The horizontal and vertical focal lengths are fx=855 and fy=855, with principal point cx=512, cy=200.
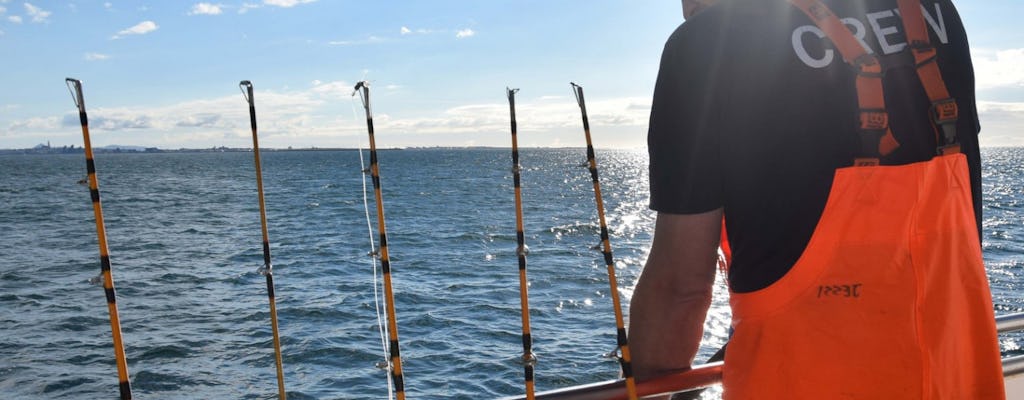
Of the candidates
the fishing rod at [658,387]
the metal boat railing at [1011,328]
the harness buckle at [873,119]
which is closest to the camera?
the harness buckle at [873,119]

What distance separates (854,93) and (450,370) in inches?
567

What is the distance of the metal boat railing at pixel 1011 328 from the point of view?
282 centimetres

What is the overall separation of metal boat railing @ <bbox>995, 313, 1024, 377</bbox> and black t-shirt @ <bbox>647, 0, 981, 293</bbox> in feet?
5.19

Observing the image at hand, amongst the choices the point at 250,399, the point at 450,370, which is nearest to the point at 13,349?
the point at 250,399

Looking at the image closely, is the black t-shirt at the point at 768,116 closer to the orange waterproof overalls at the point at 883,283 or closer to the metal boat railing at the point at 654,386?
the orange waterproof overalls at the point at 883,283

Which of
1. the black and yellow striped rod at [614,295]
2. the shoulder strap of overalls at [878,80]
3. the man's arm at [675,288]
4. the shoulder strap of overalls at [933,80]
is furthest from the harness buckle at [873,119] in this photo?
the black and yellow striped rod at [614,295]

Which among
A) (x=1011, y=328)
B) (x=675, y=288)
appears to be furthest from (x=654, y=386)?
(x=1011, y=328)

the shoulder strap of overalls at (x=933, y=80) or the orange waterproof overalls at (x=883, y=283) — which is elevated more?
the shoulder strap of overalls at (x=933, y=80)

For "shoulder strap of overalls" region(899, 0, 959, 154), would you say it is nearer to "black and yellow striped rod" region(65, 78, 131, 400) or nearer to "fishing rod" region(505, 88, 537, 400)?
"fishing rod" region(505, 88, 537, 400)

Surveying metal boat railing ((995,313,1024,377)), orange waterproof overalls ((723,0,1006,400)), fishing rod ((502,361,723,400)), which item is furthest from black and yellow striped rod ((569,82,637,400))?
metal boat railing ((995,313,1024,377))

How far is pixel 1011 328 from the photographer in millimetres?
2877

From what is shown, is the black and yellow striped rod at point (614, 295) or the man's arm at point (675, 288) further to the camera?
the black and yellow striped rod at point (614, 295)

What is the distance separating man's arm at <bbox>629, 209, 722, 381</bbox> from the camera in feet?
4.84

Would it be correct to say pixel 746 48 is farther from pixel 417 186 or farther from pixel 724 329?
pixel 417 186
